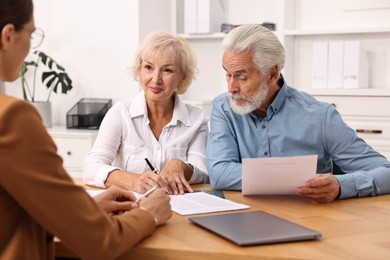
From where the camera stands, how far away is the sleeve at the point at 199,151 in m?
2.41

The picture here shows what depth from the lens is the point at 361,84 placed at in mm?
3959

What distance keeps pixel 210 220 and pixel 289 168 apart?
0.41m

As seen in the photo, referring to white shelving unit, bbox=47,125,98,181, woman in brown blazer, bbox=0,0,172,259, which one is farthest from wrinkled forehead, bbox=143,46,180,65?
white shelving unit, bbox=47,125,98,181

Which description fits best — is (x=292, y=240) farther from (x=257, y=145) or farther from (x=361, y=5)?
(x=361, y=5)

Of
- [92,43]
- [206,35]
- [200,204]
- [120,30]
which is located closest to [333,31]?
[206,35]

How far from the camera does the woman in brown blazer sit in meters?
1.16

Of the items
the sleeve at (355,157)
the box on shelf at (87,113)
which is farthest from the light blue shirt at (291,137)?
the box on shelf at (87,113)

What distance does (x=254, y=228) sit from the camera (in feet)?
5.10

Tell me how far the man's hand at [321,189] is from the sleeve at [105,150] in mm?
737

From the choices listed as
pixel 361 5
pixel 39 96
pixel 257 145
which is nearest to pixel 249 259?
pixel 257 145

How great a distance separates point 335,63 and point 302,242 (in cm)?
265

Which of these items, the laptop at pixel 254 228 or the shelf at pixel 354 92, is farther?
the shelf at pixel 354 92

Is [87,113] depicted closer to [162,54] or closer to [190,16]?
[190,16]

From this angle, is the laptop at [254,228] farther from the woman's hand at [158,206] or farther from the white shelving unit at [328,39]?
the white shelving unit at [328,39]
